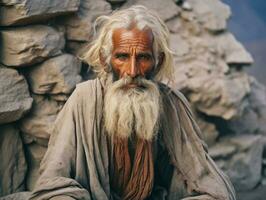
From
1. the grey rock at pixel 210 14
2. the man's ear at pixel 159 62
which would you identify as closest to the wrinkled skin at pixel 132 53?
the man's ear at pixel 159 62

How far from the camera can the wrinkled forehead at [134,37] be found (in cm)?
458

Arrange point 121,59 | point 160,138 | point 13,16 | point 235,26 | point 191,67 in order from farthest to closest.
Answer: point 235,26
point 191,67
point 13,16
point 160,138
point 121,59

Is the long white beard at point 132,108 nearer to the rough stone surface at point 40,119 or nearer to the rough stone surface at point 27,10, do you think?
the rough stone surface at point 27,10

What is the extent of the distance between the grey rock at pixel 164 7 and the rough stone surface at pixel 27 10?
109 cm

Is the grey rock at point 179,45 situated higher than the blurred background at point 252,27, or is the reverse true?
the grey rock at point 179,45

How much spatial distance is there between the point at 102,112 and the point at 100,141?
0.19m

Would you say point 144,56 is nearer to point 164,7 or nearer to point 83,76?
point 83,76

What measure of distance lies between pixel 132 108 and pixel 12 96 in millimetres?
1595

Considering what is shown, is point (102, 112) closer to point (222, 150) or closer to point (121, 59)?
point (121, 59)

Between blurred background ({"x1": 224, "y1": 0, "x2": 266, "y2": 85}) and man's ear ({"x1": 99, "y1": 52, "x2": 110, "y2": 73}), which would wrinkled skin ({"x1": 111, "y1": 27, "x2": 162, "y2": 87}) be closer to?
man's ear ({"x1": 99, "y1": 52, "x2": 110, "y2": 73})

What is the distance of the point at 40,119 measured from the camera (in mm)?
6168

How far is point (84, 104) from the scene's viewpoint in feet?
15.6

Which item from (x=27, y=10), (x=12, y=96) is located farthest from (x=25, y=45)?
(x=12, y=96)

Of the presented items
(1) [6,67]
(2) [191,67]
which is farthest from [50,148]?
(2) [191,67]
